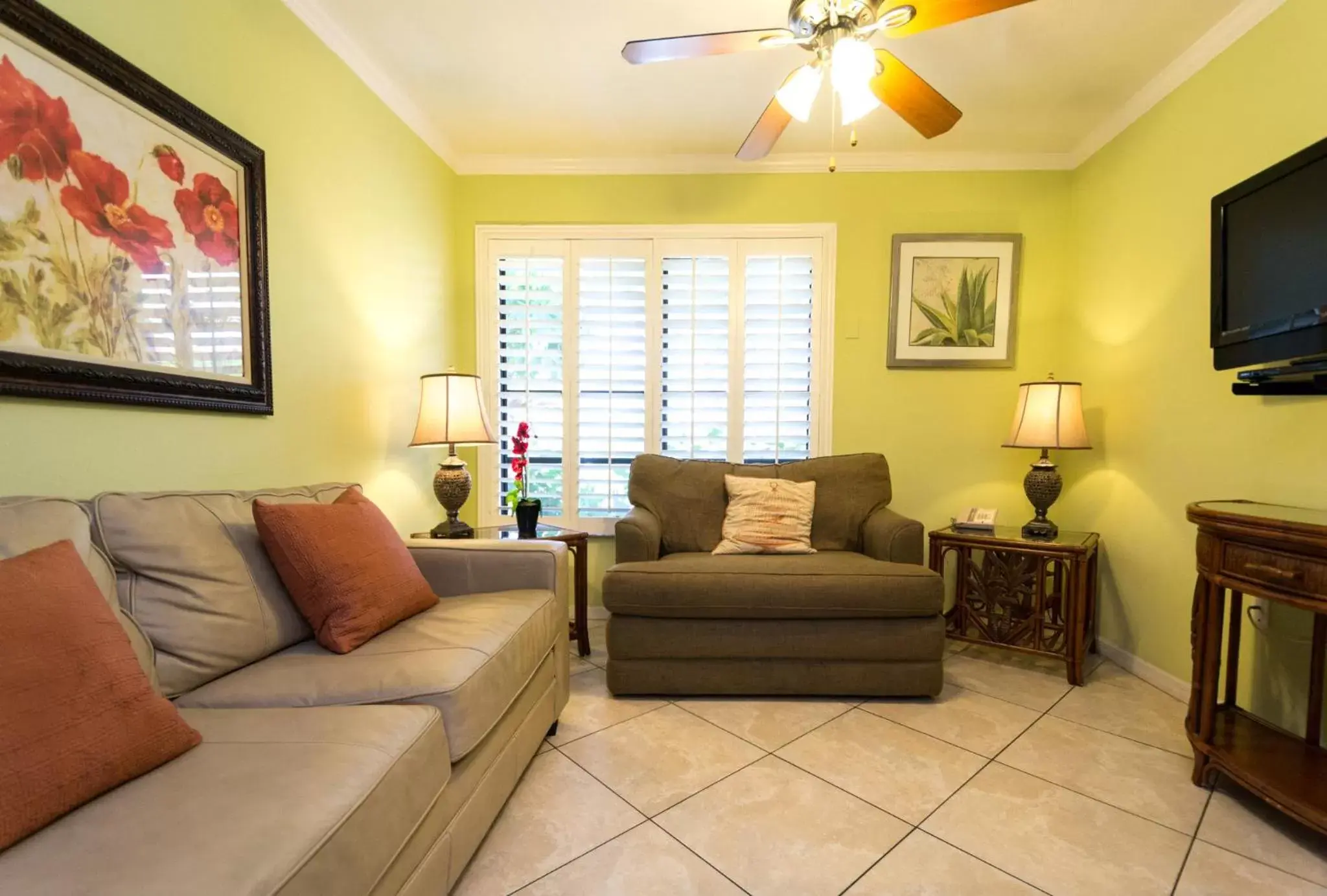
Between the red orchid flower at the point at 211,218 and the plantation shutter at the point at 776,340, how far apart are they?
7.34 feet

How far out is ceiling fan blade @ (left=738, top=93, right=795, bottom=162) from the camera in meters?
1.86

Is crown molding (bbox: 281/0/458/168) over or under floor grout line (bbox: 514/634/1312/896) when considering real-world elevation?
over

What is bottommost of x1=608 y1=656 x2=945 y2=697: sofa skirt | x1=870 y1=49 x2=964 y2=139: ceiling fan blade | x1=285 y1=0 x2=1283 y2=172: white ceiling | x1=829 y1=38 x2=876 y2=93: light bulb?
x1=608 y1=656 x2=945 y2=697: sofa skirt

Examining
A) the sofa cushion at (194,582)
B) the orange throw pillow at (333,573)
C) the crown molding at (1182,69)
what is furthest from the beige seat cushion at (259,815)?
the crown molding at (1182,69)

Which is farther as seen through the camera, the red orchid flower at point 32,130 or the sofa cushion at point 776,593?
the sofa cushion at point 776,593

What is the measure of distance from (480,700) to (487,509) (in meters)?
2.02

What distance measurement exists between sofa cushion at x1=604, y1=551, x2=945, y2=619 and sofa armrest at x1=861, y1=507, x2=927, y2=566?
0.52ft

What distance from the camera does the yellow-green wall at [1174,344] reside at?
1832 mm

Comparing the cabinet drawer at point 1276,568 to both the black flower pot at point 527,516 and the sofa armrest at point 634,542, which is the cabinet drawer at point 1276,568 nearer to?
the sofa armrest at point 634,542

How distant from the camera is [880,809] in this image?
1.58 metres

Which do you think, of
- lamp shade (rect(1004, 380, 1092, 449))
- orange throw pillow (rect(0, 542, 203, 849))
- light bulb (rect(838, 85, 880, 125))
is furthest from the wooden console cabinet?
orange throw pillow (rect(0, 542, 203, 849))

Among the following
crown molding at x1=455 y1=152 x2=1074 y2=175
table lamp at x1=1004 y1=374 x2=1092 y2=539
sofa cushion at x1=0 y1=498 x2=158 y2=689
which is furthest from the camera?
crown molding at x1=455 y1=152 x2=1074 y2=175

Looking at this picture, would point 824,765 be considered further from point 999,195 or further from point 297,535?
point 999,195

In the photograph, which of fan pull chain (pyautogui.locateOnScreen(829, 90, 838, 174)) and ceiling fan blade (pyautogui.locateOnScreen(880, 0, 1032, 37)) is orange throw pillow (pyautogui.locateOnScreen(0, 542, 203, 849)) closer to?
ceiling fan blade (pyautogui.locateOnScreen(880, 0, 1032, 37))
